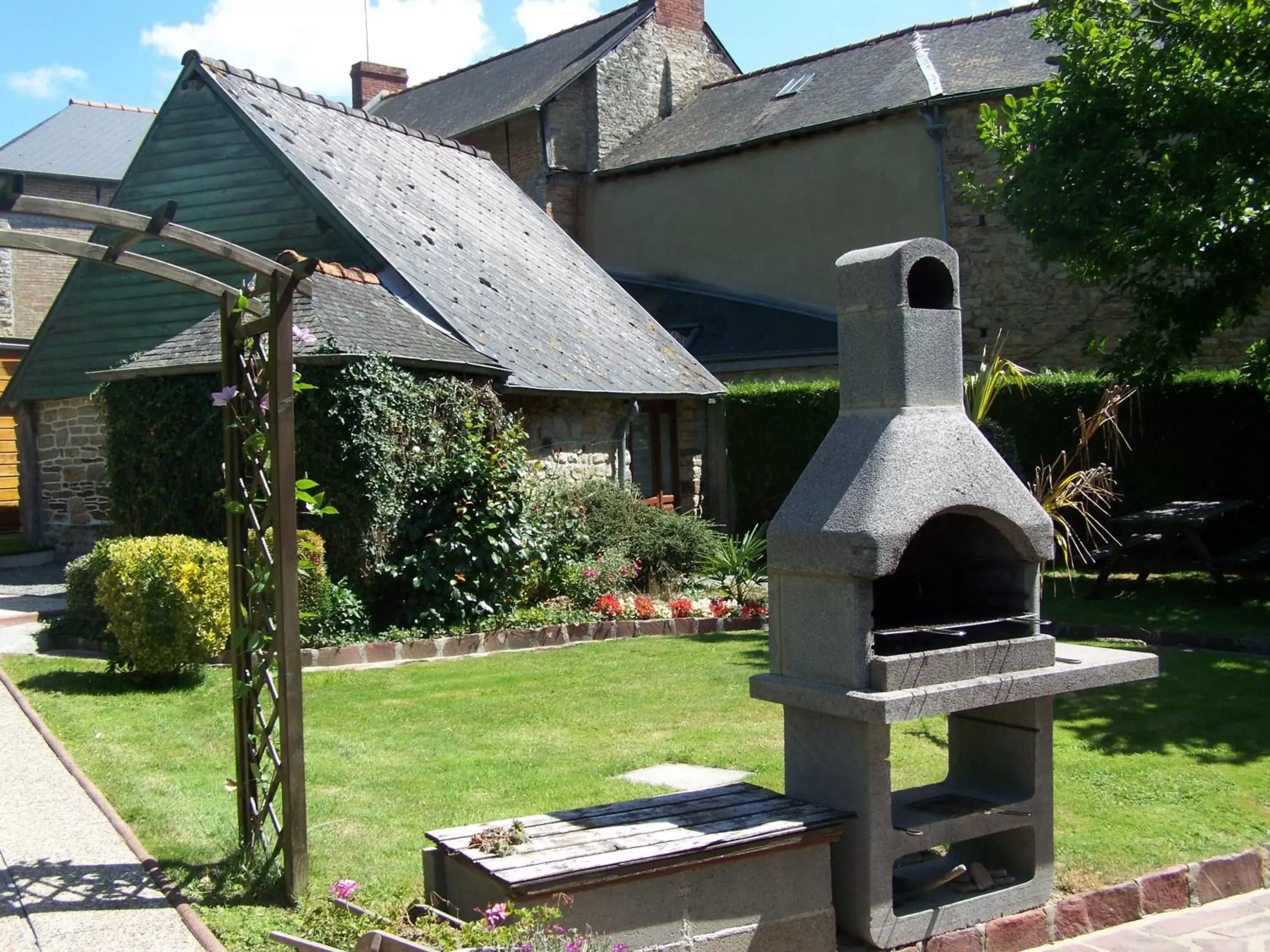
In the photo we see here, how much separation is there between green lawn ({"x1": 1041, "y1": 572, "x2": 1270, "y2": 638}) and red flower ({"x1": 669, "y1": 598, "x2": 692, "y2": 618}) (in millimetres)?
3433

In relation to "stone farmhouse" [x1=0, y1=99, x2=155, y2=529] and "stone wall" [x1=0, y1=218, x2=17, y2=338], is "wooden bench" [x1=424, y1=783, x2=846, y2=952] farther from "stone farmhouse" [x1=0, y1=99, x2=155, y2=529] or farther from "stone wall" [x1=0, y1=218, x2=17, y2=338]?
"stone wall" [x1=0, y1=218, x2=17, y2=338]

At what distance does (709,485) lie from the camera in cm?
1844

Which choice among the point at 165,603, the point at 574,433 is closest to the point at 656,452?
the point at 574,433

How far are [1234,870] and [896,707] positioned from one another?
7.13ft

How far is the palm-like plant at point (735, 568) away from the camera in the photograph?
43.3 feet

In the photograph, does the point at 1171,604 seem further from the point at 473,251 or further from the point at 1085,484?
the point at 473,251

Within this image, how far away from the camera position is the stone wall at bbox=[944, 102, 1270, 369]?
19.8 m

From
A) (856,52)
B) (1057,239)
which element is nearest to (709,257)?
(856,52)

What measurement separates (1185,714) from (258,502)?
232 inches

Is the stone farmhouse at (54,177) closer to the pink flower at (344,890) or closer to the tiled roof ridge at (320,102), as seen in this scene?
the tiled roof ridge at (320,102)

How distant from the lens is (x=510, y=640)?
11367 millimetres

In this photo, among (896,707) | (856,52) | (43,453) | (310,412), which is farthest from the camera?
(856,52)

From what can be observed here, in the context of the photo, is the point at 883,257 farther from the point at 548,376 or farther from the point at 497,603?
the point at 548,376

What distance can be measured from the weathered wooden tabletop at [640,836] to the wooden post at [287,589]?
1.99ft
